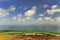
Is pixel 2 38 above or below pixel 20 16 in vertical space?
below

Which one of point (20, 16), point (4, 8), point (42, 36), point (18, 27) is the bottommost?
point (42, 36)

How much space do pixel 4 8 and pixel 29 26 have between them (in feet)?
1.13

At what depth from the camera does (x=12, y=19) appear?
171cm

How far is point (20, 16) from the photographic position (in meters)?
1.71

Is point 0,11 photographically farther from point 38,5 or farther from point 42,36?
point 42,36

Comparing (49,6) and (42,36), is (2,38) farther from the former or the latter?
(49,6)

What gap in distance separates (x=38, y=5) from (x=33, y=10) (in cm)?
8

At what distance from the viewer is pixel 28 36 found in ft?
5.57

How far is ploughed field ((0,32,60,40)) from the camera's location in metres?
1.69

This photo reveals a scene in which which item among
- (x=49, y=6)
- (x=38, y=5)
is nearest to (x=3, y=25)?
(x=38, y=5)

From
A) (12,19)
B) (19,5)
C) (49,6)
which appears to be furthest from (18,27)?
(49,6)

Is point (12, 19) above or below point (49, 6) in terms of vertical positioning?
below

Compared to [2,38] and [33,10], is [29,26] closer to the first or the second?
[33,10]

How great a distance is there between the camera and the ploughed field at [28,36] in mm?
1686
